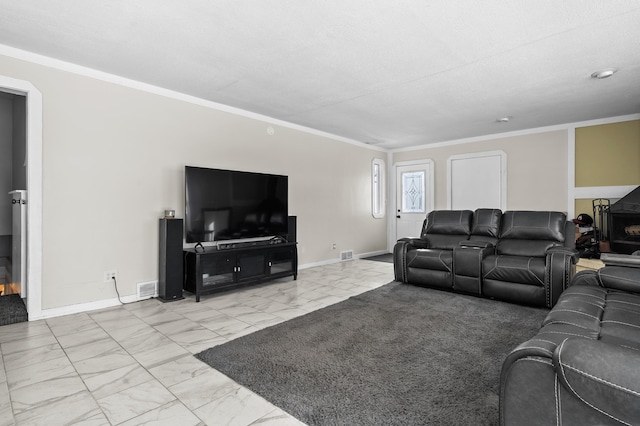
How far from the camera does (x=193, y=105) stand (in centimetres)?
414

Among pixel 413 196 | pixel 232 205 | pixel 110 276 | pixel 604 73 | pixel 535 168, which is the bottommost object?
pixel 110 276

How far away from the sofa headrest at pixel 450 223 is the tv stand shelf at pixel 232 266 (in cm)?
216

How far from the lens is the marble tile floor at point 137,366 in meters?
1.66

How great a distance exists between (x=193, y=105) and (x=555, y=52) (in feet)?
13.0

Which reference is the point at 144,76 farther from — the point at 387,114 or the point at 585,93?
the point at 585,93

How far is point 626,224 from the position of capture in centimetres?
463

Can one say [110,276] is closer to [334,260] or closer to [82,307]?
[82,307]

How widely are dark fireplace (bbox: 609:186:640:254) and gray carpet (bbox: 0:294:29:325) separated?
7.24 metres

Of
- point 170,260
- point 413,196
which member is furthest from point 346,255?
point 170,260

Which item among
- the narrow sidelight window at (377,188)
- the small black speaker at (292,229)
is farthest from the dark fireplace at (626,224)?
the small black speaker at (292,229)

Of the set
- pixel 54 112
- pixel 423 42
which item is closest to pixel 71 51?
pixel 54 112

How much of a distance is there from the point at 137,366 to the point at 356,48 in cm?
303

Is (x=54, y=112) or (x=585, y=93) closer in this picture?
(x=54, y=112)

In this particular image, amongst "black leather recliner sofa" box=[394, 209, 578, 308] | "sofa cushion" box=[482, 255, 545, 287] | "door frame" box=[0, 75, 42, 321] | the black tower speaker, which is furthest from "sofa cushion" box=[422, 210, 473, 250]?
"door frame" box=[0, 75, 42, 321]
